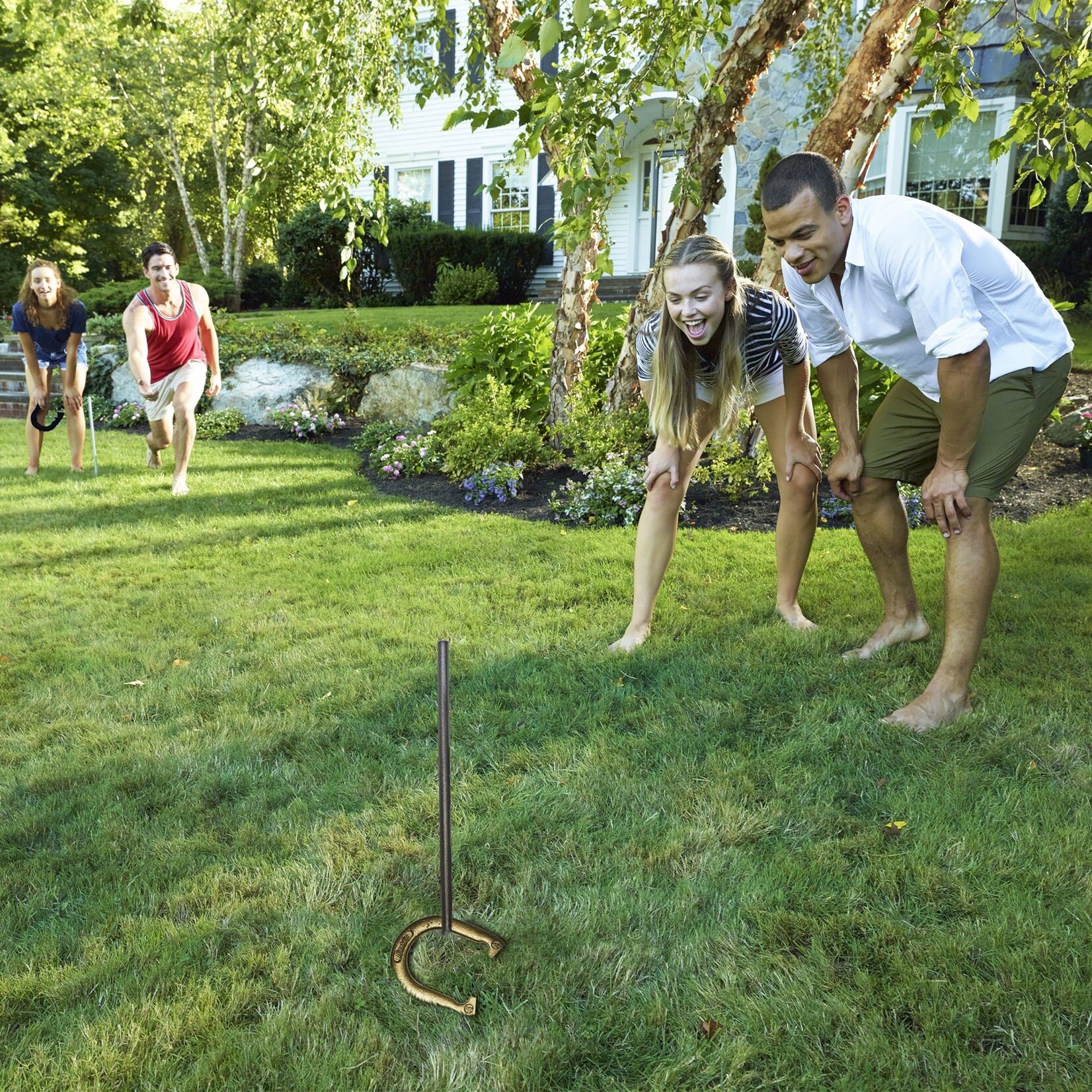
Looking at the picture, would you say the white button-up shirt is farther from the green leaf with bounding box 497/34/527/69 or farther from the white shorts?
the green leaf with bounding box 497/34/527/69

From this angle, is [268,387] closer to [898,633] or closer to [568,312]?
[568,312]

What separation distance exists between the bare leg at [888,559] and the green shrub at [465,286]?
14038mm

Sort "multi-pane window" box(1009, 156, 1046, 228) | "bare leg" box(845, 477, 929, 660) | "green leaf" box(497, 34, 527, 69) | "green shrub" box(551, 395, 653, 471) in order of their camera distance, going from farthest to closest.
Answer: "multi-pane window" box(1009, 156, 1046, 228) < "green shrub" box(551, 395, 653, 471) < "bare leg" box(845, 477, 929, 660) < "green leaf" box(497, 34, 527, 69)

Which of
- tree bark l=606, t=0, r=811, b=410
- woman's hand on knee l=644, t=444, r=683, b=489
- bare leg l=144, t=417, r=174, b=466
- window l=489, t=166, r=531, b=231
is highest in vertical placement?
window l=489, t=166, r=531, b=231

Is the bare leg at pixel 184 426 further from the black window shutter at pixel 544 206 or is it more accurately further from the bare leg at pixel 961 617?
the black window shutter at pixel 544 206

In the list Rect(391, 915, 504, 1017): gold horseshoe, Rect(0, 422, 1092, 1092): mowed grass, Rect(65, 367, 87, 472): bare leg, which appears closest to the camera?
Rect(0, 422, 1092, 1092): mowed grass

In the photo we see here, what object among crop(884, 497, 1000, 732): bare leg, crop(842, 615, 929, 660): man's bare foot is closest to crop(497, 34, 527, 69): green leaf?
crop(884, 497, 1000, 732): bare leg

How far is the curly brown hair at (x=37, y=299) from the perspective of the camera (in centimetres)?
777

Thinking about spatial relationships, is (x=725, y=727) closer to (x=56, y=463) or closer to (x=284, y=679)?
(x=284, y=679)

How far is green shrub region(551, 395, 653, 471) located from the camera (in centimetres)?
667

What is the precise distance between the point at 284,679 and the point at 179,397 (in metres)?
4.16

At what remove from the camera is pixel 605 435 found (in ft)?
21.9

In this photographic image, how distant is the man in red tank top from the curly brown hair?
1210mm

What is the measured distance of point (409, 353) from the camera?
34.1ft
